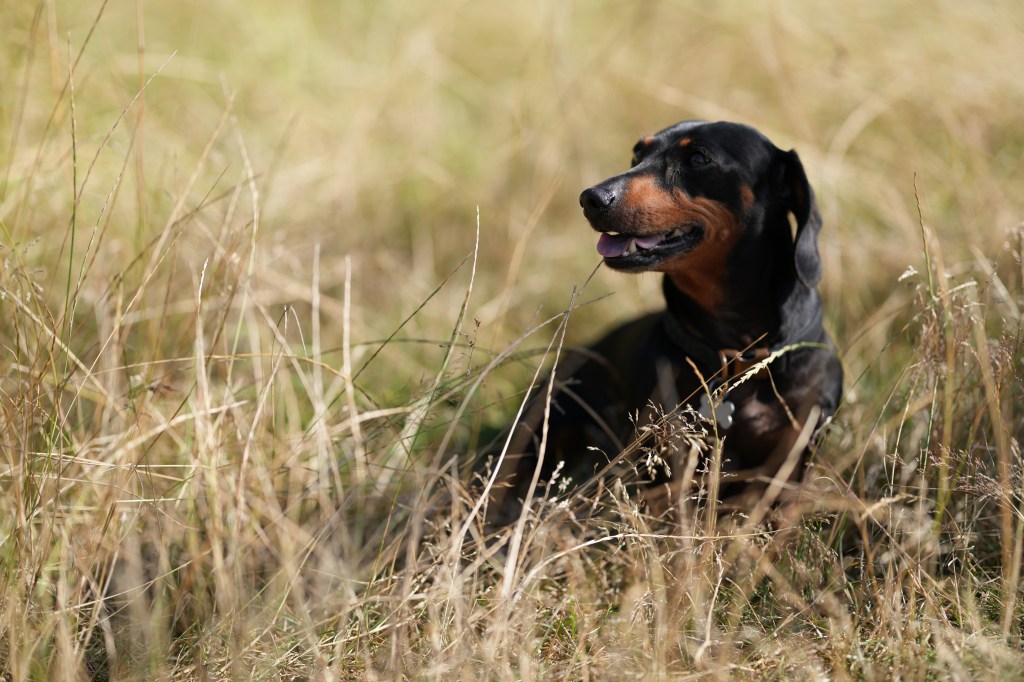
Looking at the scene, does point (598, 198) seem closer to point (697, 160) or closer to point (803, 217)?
point (697, 160)

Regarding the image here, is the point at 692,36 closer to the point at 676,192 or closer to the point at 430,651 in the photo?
the point at 676,192

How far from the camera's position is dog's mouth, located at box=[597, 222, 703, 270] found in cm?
246

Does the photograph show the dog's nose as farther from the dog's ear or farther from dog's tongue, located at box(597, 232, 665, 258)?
the dog's ear

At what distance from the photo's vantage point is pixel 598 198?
2443 millimetres

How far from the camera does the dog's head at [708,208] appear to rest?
2.46 metres

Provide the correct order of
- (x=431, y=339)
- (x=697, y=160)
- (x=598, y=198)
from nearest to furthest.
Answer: (x=598, y=198)
(x=697, y=160)
(x=431, y=339)

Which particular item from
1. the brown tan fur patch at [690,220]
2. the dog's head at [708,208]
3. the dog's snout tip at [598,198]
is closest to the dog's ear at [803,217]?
the dog's head at [708,208]

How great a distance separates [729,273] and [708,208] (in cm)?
20

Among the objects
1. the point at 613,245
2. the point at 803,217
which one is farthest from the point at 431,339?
the point at 803,217

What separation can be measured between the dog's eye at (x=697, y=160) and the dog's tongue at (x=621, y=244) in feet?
0.76

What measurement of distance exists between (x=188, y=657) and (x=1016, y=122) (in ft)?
13.6

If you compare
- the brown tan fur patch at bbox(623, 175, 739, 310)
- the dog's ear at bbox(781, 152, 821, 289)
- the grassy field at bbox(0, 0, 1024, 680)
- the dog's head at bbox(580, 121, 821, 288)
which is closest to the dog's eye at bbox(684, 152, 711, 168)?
the dog's head at bbox(580, 121, 821, 288)

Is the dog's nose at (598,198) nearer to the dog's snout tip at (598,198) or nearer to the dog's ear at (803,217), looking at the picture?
the dog's snout tip at (598,198)

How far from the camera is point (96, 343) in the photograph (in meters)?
2.70
